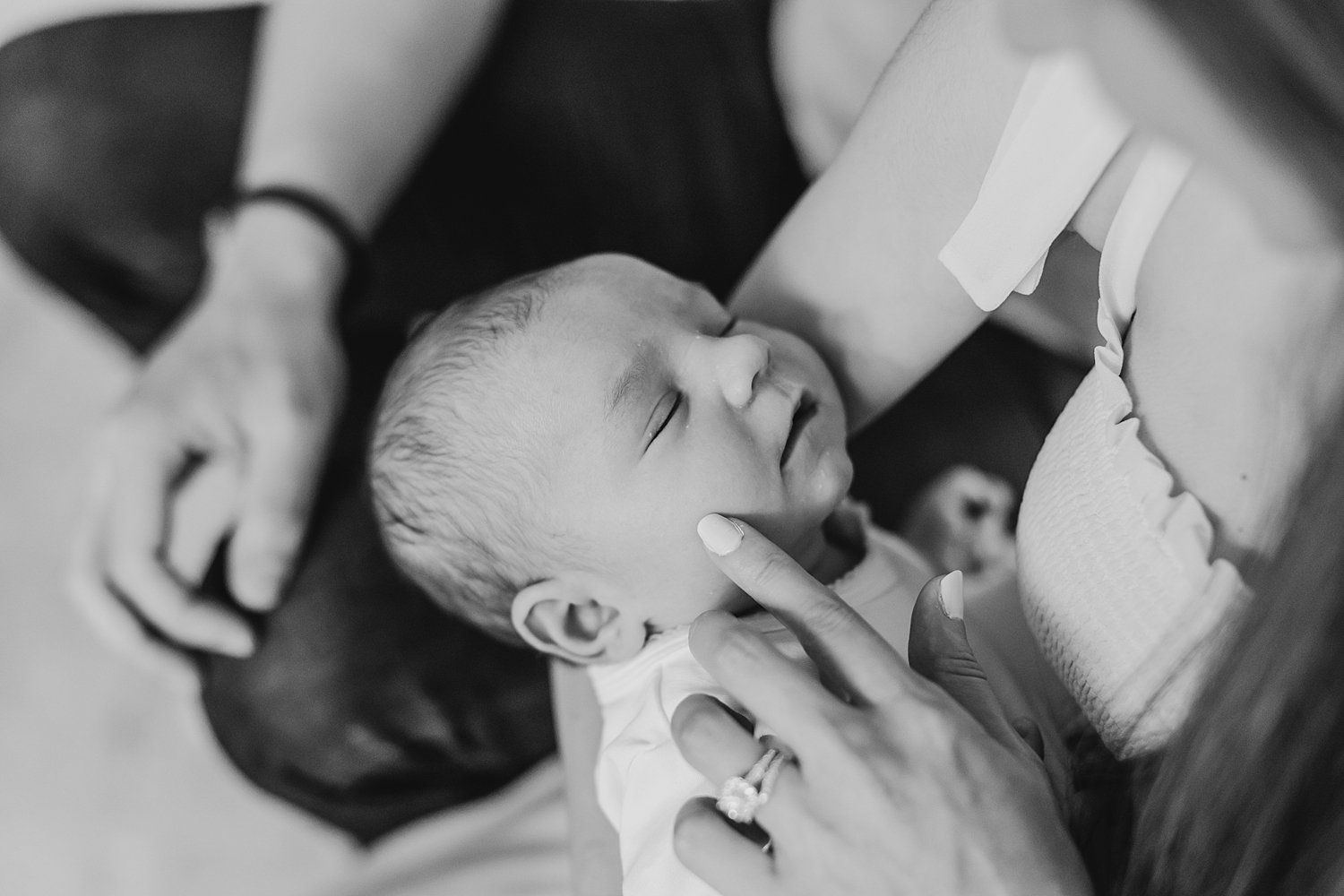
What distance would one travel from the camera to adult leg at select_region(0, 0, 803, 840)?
902mm

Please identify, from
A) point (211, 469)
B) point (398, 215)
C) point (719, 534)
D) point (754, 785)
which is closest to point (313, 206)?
point (398, 215)

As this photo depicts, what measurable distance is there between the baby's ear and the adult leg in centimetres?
16

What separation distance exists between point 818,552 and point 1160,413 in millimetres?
320

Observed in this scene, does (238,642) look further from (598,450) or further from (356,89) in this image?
(356,89)

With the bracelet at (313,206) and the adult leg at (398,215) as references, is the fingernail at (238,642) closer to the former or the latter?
the adult leg at (398,215)

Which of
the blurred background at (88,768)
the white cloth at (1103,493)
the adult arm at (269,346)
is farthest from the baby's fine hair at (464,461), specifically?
the blurred background at (88,768)

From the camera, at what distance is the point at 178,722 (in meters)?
1.46

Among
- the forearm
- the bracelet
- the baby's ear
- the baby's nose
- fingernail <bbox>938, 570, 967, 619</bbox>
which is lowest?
the baby's ear

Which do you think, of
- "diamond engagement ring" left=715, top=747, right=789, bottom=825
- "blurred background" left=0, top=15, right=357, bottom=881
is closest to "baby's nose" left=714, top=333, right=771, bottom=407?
"diamond engagement ring" left=715, top=747, right=789, bottom=825

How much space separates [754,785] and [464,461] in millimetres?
317

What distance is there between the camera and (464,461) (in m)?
0.76

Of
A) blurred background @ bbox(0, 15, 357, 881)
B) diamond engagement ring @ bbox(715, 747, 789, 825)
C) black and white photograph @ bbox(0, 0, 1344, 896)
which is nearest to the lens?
black and white photograph @ bbox(0, 0, 1344, 896)

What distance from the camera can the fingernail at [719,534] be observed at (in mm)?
691

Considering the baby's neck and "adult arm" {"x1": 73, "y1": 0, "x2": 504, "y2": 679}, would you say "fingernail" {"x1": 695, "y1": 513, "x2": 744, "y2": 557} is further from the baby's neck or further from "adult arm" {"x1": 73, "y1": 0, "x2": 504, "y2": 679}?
"adult arm" {"x1": 73, "y1": 0, "x2": 504, "y2": 679}
